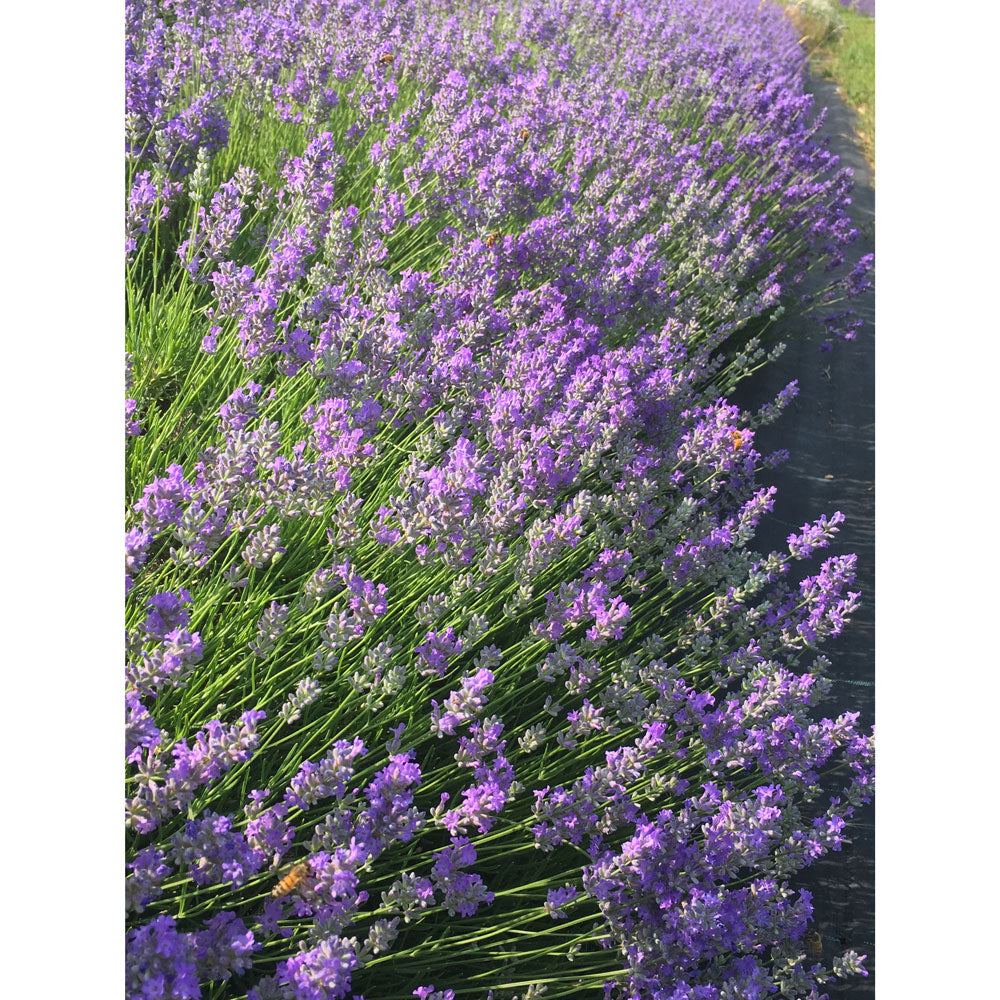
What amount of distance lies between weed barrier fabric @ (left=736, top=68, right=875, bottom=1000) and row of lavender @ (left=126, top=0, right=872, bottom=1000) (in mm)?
185

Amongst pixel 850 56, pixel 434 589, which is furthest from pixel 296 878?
pixel 850 56

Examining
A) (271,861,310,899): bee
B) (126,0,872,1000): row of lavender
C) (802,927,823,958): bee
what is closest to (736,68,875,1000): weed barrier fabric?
(802,927,823,958): bee

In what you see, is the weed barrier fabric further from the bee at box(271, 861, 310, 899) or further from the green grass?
the bee at box(271, 861, 310, 899)

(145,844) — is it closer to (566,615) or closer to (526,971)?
(526,971)

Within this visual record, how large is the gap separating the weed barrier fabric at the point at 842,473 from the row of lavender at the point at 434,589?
0.61 feet

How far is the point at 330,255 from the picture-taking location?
1.88m

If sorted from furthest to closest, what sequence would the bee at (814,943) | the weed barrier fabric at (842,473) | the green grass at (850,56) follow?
1. the green grass at (850,56)
2. the weed barrier fabric at (842,473)
3. the bee at (814,943)

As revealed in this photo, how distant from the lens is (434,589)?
1661mm

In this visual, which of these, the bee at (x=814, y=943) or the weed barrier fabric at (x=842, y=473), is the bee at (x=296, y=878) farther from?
the weed barrier fabric at (x=842, y=473)

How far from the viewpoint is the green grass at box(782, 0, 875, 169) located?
2668mm

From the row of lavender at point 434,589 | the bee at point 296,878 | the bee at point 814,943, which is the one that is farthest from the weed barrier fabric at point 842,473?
the bee at point 296,878

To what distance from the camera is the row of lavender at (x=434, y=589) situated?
3.67ft
